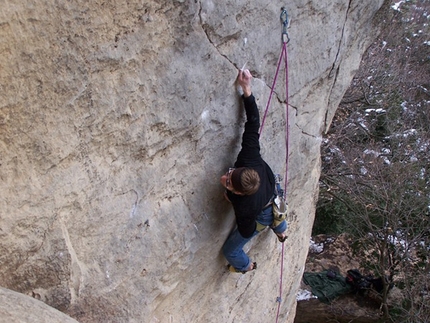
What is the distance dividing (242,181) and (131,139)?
2.23 ft

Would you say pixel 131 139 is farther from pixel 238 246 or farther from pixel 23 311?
pixel 238 246

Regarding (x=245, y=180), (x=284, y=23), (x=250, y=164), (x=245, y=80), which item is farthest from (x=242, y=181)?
(x=284, y=23)

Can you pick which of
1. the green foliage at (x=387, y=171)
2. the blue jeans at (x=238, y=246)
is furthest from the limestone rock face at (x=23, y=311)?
the green foliage at (x=387, y=171)

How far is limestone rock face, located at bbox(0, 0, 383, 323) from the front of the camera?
204 centimetres

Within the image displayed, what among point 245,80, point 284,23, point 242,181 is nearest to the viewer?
point 242,181

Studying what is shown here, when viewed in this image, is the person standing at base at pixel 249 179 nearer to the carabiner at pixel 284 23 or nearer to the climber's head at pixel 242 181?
the climber's head at pixel 242 181

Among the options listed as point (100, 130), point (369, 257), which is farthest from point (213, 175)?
point (369, 257)

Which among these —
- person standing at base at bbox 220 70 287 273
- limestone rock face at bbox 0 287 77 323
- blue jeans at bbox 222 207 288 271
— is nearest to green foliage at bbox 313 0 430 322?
blue jeans at bbox 222 207 288 271

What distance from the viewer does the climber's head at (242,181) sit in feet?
8.91

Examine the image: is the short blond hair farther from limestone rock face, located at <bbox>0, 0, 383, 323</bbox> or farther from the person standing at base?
limestone rock face, located at <bbox>0, 0, 383, 323</bbox>

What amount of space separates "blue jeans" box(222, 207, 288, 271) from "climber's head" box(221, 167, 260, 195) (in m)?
0.51

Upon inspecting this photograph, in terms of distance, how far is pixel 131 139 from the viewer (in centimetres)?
246

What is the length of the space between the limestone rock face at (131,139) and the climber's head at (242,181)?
9.1 inches

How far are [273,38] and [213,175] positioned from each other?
98cm
